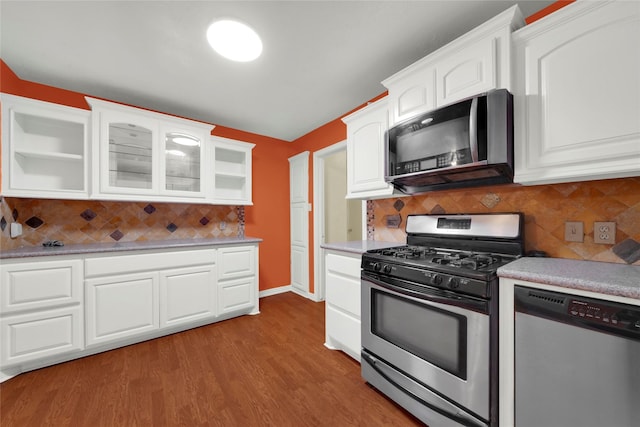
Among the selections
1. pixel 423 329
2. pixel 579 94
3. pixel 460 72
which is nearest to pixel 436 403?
pixel 423 329

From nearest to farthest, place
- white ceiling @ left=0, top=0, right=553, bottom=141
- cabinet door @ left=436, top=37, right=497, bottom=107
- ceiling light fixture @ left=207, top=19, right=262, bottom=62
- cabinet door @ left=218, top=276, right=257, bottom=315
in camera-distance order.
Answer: cabinet door @ left=436, top=37, right=497, bottom=107 → white ceiling @ left=0, top=0, right=553, bottom=141 → ceiling light fixture @ left=207, top=19, right=262, bottom=62 → cabinet door @ left=218, top=276, right=257, bottom=315

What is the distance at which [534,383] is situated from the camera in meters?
1.02

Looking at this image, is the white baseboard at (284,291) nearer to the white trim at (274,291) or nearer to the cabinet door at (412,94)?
the white trim at (274,291)

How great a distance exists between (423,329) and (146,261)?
2393 mm

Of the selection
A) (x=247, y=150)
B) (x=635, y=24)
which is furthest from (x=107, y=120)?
(x=635, y=24)

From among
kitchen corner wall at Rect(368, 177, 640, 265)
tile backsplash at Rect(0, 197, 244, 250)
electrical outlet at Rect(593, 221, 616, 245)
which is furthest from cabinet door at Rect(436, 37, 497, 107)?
tile backsplash at Rect(0, 197, 244, 250)

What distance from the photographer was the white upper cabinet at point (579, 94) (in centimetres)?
103

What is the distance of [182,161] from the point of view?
269cm

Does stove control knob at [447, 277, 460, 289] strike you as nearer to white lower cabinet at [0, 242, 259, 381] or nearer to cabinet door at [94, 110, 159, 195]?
white lower cabinet at [0, 242, 259, 381]

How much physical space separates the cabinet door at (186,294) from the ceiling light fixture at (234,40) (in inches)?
79.7

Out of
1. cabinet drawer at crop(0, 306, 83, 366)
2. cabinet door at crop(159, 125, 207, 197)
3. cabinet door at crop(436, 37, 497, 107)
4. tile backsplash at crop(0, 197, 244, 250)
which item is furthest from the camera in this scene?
cabinet door at crop(159, 125, 207, 197)

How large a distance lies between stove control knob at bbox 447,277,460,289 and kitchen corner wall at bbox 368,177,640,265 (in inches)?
28.0

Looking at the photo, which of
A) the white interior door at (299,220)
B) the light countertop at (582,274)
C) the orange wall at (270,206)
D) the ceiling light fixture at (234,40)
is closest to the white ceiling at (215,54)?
the ceiling light fixture at (234,40)

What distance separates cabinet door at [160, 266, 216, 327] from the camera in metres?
2.32
